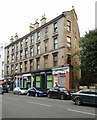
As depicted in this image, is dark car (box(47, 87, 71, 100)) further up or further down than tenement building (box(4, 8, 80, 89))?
further down

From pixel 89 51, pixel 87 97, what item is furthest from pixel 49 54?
pixel 87 97

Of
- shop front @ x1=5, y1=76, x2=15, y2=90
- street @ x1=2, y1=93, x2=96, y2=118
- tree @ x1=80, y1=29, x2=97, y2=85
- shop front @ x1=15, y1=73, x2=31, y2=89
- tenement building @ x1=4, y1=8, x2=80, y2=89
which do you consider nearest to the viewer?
street @ x1=2, y1=93, x2=96, y2=118

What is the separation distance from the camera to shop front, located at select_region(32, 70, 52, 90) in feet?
134

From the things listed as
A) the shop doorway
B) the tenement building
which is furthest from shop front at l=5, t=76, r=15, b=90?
the shop doorway

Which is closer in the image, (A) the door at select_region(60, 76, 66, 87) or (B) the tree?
(B) the tree

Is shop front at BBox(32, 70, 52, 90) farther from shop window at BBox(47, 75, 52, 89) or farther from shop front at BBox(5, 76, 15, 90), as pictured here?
shop front at BBox(5, 76, 15, 90)

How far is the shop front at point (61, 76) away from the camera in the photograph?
3634cm

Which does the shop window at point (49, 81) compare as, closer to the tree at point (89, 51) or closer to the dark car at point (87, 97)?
the tree at point (89, 51)

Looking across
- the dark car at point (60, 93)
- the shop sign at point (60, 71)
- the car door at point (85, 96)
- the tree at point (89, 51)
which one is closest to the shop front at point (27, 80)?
the shop sign at point (60, 71)

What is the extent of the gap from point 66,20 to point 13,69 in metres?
22.0

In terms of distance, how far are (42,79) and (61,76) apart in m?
6.43

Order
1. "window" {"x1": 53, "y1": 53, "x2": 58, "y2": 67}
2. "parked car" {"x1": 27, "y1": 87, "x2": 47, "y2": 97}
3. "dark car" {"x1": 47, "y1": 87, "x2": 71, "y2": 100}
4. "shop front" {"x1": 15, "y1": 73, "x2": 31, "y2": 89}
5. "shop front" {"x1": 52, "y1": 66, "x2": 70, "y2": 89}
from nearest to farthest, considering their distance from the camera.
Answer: "dark car" {"x1": 47, "y1": 87, "x2": 71, "y2": 100} < "parked car" {"x1": 27, "y1": 87, "x2": 47, "y2": 97} < "shop front" {"x1": 52, "y1": 66, "x2": 70, "y2": 89} < "window" {"x1": 53, "y1": 53, "x2": 58, "y2": 67} < "shop front" {"x1": 15, "y1": 73, "x2": 31, "y2": 89}

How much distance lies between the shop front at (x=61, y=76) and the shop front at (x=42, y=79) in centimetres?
155

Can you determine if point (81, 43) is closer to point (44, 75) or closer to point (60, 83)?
point (60, 83)
